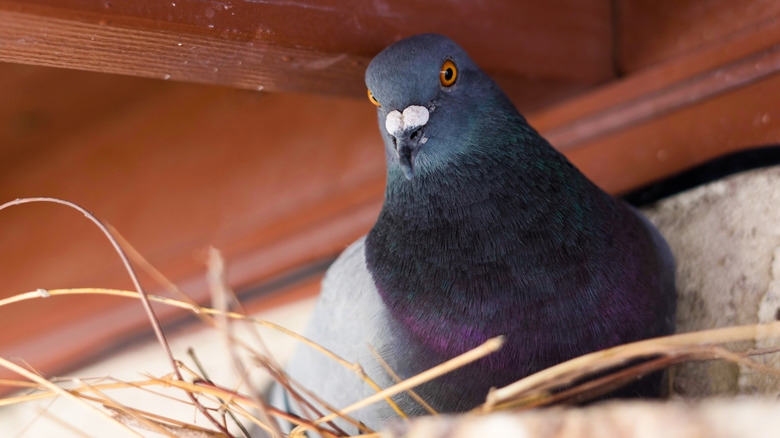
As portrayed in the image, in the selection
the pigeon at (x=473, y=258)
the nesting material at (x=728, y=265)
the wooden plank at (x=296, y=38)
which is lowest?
the nesting material at (x=728, y=265)

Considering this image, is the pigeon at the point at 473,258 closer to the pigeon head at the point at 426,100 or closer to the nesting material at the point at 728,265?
the pigeon head at the point at 426,100

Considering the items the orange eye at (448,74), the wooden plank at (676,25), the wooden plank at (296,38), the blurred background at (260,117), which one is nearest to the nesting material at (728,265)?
the blurred background at (260,117)

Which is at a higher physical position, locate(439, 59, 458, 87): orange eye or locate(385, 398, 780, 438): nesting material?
locate(439, 59, 458, 87): orange eye

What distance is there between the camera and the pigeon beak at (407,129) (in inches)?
57.8

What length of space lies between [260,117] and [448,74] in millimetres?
1429

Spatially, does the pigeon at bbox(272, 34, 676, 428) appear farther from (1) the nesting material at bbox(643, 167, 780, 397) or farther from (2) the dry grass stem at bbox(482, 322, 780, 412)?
(2) the dry grass stem at bbox(482, 322, 780, 412)

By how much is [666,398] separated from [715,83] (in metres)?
0.99

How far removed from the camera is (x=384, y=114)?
1653 millimetres

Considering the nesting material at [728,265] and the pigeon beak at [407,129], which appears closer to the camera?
the pigeon beak at [407,129]

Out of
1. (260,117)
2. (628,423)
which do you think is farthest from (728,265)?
(260,117)

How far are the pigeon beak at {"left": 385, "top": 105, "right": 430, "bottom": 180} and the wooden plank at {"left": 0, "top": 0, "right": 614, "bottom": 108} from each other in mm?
351

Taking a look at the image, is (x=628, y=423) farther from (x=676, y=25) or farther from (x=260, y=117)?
(x=260, y=117)

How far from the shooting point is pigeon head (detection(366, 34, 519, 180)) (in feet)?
5.01

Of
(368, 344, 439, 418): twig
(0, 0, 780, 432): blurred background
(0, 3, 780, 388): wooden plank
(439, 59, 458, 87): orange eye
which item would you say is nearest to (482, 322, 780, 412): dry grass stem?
(368, 344, 439, 418): twig
